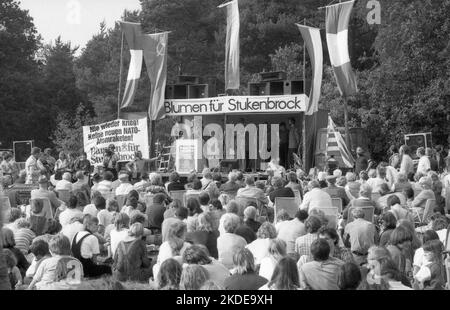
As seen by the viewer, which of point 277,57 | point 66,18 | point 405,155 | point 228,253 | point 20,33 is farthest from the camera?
point 20,33

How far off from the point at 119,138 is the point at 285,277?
53.4ft

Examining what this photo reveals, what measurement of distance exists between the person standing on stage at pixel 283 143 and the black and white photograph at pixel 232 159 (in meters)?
0.04

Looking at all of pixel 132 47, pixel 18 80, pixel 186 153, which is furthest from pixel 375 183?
pixel 18 80

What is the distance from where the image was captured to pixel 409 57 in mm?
32281

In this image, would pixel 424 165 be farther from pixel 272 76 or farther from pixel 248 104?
pixel 272 76

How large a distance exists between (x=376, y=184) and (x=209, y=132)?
9.48m

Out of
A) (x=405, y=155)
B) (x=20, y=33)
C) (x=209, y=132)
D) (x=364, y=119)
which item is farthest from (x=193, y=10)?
(x=405, y=155)

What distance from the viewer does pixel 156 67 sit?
76.7 feet

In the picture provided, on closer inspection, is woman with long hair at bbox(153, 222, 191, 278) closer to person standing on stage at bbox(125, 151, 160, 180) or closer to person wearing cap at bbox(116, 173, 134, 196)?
person wearing cap at bbox(116, 173, 134, 196)

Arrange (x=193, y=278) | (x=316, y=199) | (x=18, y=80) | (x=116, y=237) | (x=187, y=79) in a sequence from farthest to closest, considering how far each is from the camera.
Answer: (x=18, y=80), (x=187, y=79), (x=316, y=199), (x=116, y=237), (x=193, y=278)

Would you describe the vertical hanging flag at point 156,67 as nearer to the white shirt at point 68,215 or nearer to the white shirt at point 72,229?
the white shirt at point 68,215

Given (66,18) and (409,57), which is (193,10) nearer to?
(409,57)

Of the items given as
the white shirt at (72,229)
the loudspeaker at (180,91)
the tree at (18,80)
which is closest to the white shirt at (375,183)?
the white shirt at (72,229)

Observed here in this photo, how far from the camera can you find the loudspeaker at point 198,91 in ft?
79.7
